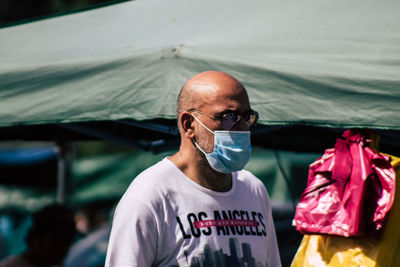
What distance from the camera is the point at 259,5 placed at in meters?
3.19

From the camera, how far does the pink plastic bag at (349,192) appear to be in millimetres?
2238

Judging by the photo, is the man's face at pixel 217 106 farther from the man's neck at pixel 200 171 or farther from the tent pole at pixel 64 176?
the tent pole at pixel 64 176

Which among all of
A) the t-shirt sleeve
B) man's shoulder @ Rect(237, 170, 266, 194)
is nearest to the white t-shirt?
the t-shirt sleeve

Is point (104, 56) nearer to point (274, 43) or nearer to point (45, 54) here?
point (45, 54)

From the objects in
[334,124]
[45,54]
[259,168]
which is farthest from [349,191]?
[259,168]

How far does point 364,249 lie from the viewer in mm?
2248

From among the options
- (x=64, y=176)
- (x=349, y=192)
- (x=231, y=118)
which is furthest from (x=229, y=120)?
(x=64, y=176)

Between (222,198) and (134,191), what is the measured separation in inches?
12.3

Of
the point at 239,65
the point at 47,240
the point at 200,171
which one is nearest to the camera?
the point at 200,171

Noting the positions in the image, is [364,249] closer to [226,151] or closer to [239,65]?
[226,151]

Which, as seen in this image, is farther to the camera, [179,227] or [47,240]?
[47,240]

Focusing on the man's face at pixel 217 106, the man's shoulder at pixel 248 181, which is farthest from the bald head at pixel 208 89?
the man's shoulder at pixel 248 181

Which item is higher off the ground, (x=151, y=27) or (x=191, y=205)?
(x=151, y=27)

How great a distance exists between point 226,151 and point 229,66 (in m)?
0.63
